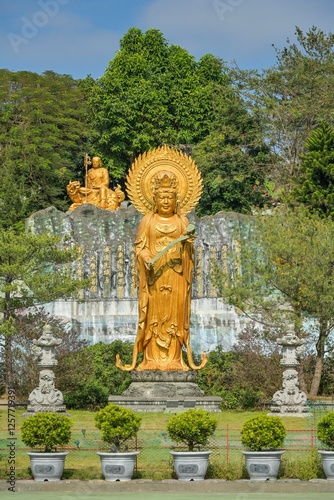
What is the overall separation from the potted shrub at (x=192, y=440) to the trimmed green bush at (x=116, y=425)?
0.49 m

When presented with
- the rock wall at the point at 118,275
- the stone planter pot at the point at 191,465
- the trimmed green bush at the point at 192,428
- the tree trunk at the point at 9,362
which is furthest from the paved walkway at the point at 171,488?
the rock wall at the point at 118,275

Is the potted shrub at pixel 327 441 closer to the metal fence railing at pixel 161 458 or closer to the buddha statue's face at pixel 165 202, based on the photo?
the metal fence railing at pixel 161 458

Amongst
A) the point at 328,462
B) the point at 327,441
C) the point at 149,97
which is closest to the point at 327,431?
the point at 327,441

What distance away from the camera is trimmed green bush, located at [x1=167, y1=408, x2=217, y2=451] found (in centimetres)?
1434

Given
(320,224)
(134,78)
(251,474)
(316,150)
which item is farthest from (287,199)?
(251,474)

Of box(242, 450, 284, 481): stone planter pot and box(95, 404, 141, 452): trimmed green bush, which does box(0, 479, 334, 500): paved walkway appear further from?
box(95, 404, 141, 452): trimmed green bush

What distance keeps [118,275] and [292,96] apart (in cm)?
1218

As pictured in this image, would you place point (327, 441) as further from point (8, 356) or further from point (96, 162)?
point (96, 162)

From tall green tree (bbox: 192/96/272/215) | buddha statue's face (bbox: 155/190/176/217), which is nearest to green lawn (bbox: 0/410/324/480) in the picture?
buddha statue's face (bbox: 155/190/176/217)

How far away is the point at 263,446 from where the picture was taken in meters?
14.3

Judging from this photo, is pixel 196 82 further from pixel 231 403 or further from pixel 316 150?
pixel 231 403

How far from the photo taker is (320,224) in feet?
84.4

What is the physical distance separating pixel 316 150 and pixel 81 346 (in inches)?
437

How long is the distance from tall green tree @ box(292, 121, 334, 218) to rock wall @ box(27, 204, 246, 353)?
6.91 feet
